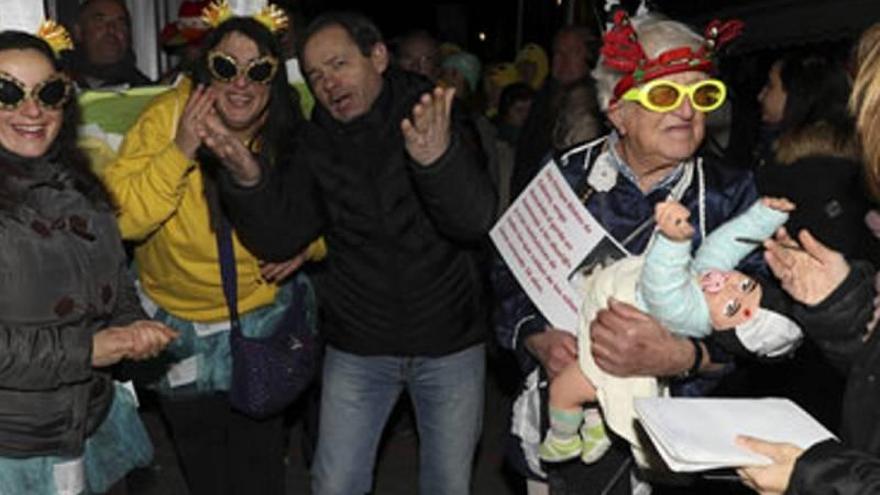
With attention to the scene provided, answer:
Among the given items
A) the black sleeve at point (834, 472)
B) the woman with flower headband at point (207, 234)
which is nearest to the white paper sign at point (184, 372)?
the woman with flower headband at point (207, 234)

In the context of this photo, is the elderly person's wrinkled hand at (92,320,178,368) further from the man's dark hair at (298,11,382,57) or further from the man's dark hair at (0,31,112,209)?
the man's dark hair at (298,11,382,57)

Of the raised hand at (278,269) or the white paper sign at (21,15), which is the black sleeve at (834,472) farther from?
the white paper sign at (21,15)

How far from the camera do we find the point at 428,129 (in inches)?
129

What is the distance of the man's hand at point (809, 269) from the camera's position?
2.31 meters

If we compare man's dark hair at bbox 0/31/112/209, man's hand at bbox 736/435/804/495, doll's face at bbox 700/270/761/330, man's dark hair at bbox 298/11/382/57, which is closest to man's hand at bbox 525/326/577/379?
doll's face at bbox 700/270/761/330

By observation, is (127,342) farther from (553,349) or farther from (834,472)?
(834,472)

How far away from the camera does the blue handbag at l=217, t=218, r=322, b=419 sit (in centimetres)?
362

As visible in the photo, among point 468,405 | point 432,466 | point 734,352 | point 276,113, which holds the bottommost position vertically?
point 432,466

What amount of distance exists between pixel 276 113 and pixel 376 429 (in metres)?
1.20

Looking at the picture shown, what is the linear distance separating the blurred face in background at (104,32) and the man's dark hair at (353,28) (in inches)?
82.9

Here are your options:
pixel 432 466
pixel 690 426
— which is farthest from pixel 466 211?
pixel 690 426

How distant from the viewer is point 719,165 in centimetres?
304

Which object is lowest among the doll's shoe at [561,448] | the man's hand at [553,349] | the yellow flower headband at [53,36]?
the doll's shoe at [561,448]

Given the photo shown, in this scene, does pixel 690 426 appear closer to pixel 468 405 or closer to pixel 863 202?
pixel 468 405
